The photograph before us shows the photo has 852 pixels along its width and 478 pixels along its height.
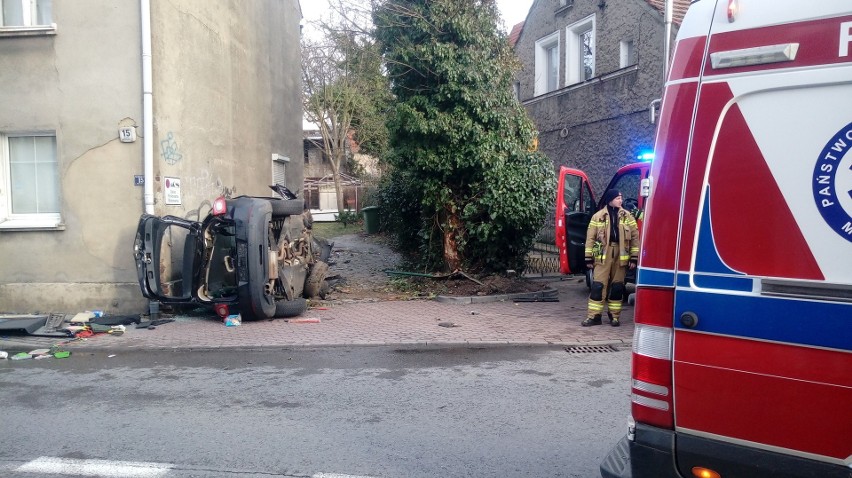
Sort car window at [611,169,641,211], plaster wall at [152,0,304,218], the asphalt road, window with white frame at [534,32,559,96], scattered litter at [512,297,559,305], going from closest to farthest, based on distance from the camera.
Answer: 1. the asphalt road
2. plaster wall at [152,0,304,218]
3. scattered litter at [512,297,559,305]
4. car window at [611,169,641,211]
5. window with white frame at [534,32,559,96]

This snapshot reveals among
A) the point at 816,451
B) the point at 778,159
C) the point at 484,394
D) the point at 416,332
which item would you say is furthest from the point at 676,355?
the point at 416,332

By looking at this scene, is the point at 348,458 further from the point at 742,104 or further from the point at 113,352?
the point at 113,352

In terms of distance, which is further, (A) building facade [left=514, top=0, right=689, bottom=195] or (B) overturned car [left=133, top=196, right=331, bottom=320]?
Result: (A) building facade [left=514, top=0, right=689, bottom=195]

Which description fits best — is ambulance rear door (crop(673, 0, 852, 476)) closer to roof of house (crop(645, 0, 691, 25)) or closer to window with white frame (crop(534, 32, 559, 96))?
roof of house (crop(645, 0, 691, 25))

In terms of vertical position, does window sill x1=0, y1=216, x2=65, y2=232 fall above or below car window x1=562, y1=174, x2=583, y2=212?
below

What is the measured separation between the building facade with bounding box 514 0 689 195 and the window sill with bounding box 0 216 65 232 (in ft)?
32.9

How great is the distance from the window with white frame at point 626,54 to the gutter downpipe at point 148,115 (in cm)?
998

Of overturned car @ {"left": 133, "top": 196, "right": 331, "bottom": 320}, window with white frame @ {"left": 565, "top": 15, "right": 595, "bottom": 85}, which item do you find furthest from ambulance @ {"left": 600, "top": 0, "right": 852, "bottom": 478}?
window with white frame @ {"left": 565, "top": 15, "right": 595, "bottom": 85}

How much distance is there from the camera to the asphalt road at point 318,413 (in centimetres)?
423

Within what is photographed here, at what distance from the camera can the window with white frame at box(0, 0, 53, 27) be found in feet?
31.6

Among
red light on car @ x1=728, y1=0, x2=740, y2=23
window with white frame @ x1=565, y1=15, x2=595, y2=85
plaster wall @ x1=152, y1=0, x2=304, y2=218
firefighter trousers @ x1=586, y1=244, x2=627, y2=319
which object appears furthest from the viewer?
window with white frame @ x1=565, y1=15, x2=595, y2=85

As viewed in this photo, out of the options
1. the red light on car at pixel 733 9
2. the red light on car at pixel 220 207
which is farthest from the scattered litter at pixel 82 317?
the red light on car at pixel 733 9

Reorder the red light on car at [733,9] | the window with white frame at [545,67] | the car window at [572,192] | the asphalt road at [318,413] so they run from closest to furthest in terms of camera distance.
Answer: the red light on car at [733,9] → the asphalt road at [318,413] → the car window at [572,192] → the window with white frame at [545,67]

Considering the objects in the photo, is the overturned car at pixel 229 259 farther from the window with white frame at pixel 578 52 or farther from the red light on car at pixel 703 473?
the window with white frame at pixel 578 52
